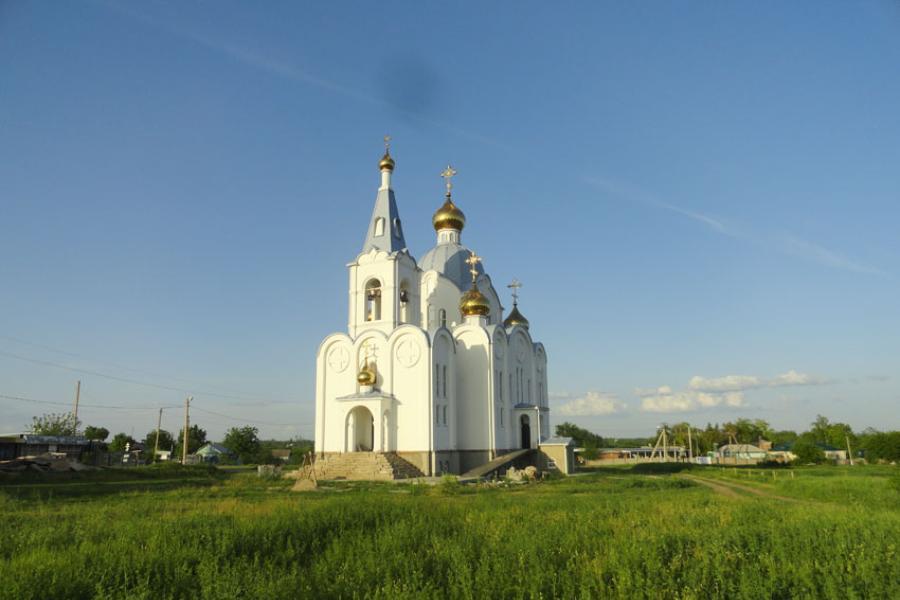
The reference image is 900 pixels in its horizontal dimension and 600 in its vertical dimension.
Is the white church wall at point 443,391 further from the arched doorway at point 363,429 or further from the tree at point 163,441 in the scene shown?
the tree at point 163,441

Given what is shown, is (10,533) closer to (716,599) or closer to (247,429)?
(716,599)

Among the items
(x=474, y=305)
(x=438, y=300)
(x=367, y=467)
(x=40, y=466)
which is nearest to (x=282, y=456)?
(x=40, y=466)

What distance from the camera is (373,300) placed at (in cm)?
3186

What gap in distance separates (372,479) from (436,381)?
18.2ft

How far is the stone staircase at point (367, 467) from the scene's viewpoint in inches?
1009

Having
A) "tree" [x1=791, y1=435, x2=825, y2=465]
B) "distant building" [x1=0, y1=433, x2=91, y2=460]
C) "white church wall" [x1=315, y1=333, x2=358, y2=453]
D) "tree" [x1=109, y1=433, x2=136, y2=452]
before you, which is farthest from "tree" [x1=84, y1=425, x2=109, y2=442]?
"tree" [x1=791, y1=435, x2=825, y2=465]

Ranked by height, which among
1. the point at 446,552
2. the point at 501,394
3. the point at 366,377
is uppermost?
the point at 366,377

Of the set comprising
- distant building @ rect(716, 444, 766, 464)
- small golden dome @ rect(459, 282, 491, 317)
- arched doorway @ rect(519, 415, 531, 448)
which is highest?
small golden dome @ rect(459, 282, 491, 317)

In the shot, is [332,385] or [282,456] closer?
[332,385]

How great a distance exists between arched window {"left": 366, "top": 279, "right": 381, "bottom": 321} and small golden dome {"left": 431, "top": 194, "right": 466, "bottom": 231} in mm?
7773

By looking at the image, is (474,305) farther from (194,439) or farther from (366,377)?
(194,439)

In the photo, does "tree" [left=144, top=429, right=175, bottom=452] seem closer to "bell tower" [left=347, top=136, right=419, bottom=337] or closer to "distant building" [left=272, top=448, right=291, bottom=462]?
"distant building" [left=272, top=448, right=291, bottom=462]

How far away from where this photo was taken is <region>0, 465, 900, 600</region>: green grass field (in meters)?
6.87

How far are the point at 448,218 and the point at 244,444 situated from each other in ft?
98.1
